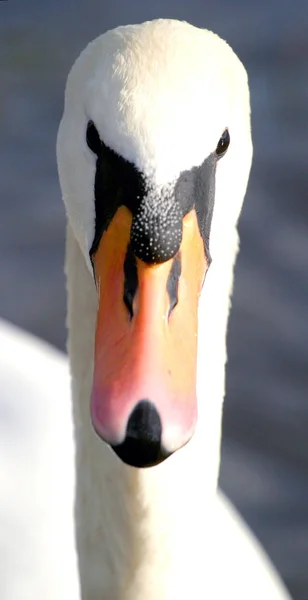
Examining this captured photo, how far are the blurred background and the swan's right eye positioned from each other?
190 cm

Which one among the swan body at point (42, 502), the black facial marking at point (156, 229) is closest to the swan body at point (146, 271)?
the black facial marking at point (156, 229)

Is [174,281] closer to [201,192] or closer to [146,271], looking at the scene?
[146,271]

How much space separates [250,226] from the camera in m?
4.45

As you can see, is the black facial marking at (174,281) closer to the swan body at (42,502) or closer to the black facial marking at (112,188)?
the black facial marking at (112,188)

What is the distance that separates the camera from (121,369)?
1723 millimetres

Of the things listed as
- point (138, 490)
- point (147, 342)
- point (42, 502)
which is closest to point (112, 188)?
point (147, 342)

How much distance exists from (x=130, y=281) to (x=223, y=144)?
0.29 metres

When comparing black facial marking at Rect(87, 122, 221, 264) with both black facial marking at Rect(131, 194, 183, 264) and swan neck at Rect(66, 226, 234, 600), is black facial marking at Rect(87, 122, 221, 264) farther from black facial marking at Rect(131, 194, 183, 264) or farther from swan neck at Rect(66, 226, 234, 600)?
swan neck at Rect(66, 226, 234, 600)

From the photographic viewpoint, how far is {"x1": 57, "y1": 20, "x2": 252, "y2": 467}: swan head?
1.69m

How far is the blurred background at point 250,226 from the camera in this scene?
12.4 ft

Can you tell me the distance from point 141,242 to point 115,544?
31.0 inches

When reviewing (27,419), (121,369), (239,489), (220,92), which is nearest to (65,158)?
(220,92)

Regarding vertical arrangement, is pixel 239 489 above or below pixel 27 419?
below

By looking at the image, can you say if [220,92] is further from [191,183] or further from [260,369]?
[260,369]
